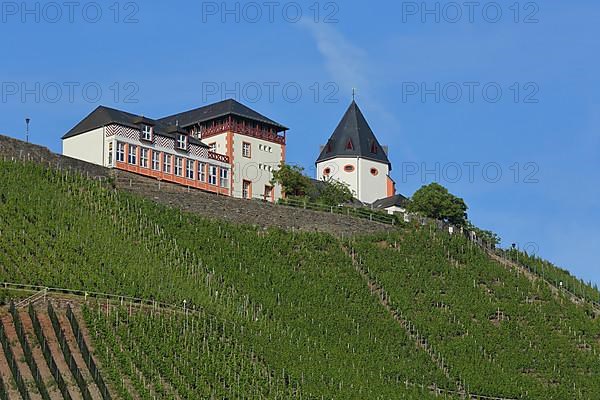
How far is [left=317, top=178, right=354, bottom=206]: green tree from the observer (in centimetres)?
7964

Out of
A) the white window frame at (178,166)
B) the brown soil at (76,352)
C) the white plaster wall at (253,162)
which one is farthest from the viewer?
the white plaster wall at (253,162)

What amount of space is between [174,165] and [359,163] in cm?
1994

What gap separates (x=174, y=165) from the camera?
7744 centimetres

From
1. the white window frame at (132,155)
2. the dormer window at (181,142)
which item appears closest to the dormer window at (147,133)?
the white window frame at (132,155)

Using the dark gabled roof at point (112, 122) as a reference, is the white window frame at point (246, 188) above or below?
below

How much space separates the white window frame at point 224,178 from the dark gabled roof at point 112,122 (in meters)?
3.26

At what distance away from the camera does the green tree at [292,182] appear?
82438mm

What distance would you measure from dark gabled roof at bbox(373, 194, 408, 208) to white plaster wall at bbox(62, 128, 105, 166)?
66.9 ft

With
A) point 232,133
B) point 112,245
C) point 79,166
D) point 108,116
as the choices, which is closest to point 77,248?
point 112,245

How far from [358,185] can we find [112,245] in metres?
33.4

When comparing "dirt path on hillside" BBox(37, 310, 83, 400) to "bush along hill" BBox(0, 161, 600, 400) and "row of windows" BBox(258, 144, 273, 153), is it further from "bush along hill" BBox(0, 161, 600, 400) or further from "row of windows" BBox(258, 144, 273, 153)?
"row of windows" BBox(258, 144, 273, 153)

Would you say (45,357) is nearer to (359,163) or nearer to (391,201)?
(391,201)

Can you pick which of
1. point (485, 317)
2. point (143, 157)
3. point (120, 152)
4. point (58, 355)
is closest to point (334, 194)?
point (143, 157)

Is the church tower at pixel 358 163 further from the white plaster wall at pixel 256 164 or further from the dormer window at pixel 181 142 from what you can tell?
the dormer window at pixel 181 142
